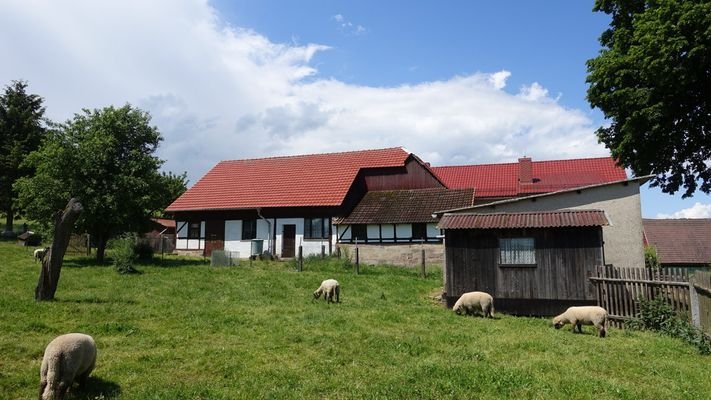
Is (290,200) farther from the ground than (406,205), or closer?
farther from the ground

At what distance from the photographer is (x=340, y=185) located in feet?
107

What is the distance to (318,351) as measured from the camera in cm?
942

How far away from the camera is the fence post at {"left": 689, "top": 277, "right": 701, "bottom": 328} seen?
11.1 m

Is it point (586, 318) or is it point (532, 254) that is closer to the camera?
point (586, 318)

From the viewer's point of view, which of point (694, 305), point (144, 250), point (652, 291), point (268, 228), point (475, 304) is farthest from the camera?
point (268, 228)

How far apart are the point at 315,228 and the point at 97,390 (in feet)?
81.2

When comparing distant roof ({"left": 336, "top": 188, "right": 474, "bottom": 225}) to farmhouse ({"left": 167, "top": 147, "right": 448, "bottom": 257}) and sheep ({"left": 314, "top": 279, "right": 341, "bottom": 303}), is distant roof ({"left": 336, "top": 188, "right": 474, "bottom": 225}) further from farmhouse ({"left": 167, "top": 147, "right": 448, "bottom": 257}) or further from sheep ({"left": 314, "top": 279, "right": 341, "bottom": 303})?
sheep ({"left": 314, "top": 279, "right": 341, "bottom": 303})

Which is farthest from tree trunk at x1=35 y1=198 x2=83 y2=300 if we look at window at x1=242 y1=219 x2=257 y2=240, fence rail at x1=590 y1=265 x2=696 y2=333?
window at x1=242 y1=219 x2=257 y2=240

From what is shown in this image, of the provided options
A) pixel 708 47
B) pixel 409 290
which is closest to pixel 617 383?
pixel 409 290

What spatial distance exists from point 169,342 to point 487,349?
6.41 metres

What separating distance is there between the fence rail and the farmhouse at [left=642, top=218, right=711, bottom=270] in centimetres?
2598

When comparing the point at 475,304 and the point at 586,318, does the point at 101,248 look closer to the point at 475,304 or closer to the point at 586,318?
the point at 475,304

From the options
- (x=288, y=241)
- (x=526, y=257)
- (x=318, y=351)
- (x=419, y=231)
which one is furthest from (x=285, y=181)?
(x=318, y=351)

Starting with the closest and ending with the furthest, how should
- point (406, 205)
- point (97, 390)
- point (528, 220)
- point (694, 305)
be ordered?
point (97, 390)
point (694, 305)
point (528, 220)
point (406, 205)
